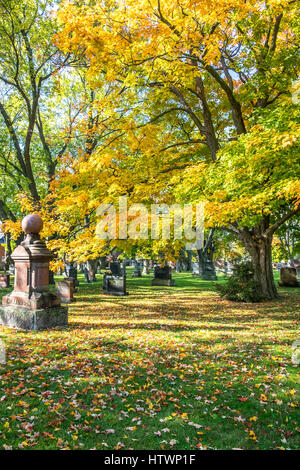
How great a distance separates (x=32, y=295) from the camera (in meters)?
8.30

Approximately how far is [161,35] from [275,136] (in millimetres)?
4682

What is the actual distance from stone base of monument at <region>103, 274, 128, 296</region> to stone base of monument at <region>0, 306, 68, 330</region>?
9161mm

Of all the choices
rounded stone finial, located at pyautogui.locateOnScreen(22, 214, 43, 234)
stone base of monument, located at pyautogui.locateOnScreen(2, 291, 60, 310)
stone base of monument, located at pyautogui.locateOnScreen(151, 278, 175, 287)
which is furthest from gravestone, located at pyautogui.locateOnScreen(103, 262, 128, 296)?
rounded stone finial, located at pyautogui.locateOnScreen(22, 214, 43, 234)

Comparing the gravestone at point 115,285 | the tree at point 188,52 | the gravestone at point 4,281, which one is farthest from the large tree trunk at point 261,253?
the gravestone at point 4,281

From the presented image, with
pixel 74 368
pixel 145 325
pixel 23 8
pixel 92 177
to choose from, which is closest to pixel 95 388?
pixel 74 368

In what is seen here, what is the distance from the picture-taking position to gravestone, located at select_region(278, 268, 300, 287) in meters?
21.6

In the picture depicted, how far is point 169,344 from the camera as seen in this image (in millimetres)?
7188

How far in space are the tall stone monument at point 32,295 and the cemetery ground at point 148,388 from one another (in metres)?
0.39

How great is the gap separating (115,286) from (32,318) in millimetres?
10178

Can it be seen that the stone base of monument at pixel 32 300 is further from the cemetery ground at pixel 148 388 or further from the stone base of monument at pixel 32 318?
the cemetery ground at pixel 148 388

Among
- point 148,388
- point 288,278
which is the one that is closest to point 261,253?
point 288,278

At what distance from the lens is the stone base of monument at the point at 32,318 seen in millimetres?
8133

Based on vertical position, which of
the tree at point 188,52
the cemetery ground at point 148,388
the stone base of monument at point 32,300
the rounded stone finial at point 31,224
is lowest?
the cemetery ground at point 148,388

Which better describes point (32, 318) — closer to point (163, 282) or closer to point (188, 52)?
point (188, 52)
